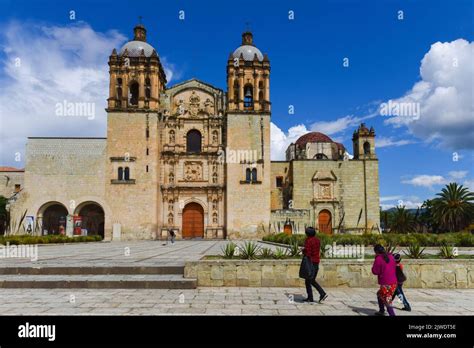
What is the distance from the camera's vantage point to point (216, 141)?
32375 mm

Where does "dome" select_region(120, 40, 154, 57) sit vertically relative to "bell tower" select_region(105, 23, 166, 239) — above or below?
above

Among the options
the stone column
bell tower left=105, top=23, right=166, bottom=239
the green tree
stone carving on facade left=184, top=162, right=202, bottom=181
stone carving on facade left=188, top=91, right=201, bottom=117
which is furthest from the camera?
the green tree

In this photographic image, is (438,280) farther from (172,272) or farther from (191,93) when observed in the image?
(191,93)

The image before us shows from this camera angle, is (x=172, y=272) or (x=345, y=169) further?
(x=345, y=169)

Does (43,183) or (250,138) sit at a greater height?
(250,138)

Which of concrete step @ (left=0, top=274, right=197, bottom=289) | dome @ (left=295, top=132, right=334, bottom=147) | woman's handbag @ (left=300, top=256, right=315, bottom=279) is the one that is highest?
dome @ (left=295, top=132, right=334, bottom=147)

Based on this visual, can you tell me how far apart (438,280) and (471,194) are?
29936 millimetres

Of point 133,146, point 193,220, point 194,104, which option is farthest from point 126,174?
point 194,104

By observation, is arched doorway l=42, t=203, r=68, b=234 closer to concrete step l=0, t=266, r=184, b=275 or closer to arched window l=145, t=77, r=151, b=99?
arched window l=145, t=77, r=151, b=99

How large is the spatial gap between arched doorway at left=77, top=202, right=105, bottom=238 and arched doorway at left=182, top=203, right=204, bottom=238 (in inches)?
284

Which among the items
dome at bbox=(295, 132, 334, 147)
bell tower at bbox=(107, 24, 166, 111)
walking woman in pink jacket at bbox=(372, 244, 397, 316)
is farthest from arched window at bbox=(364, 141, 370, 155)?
walking woman in pink jacket at bbox=(372, 244, 397, 316)

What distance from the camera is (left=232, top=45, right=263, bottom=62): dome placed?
1316 inches

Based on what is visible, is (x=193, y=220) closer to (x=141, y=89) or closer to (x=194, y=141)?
(x=194, y=141)
